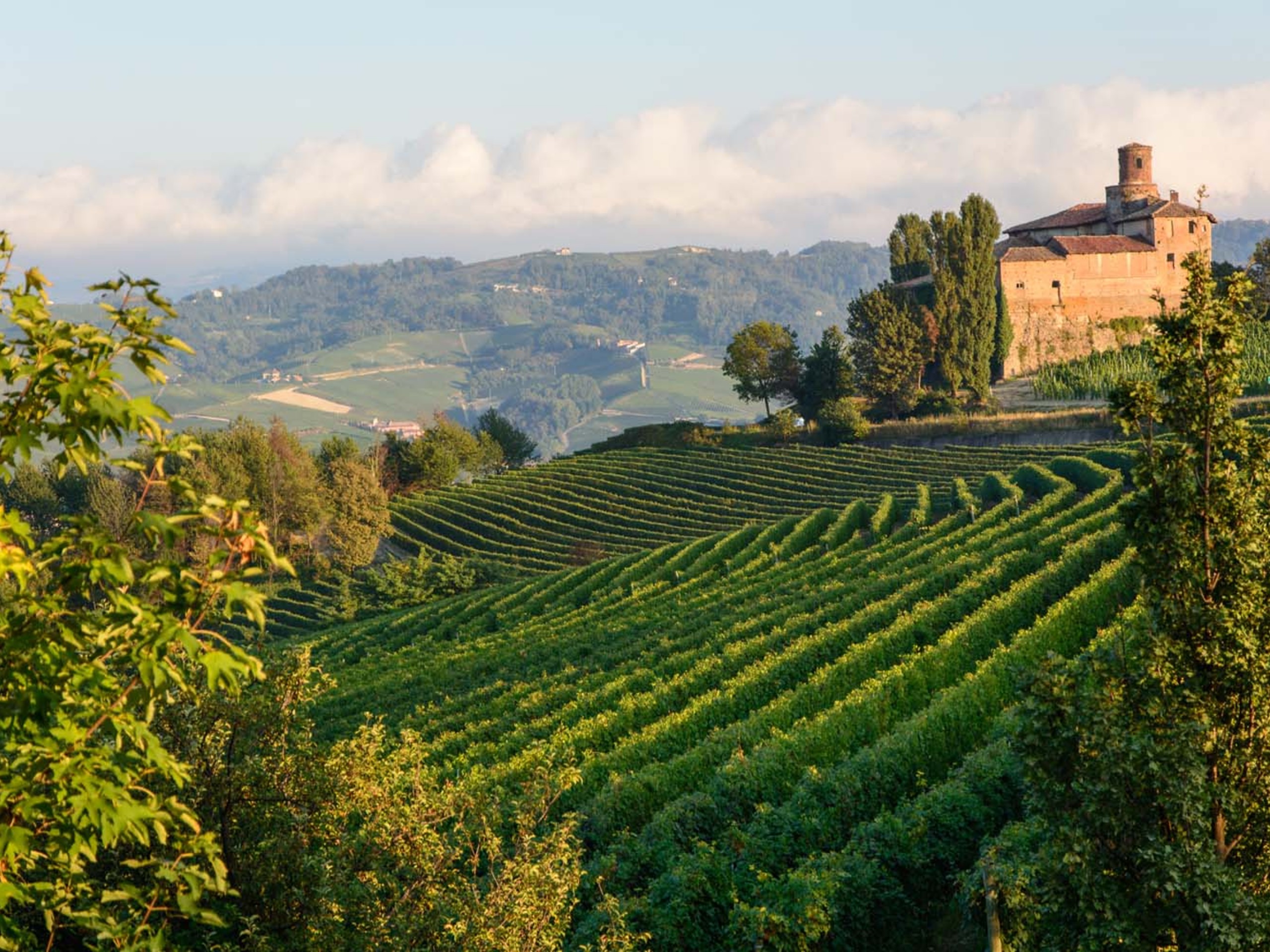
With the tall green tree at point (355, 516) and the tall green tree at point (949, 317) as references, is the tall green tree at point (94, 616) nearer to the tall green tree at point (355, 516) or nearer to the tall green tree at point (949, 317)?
the tall green tree at point (355, 516)

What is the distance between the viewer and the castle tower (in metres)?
96.4

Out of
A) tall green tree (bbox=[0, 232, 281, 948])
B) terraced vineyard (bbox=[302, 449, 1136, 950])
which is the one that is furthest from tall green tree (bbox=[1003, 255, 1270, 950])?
tall green tree (bbox=[0, 232, 281, 948])

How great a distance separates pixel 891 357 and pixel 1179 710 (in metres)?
75.7

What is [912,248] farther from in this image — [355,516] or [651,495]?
[355,516]

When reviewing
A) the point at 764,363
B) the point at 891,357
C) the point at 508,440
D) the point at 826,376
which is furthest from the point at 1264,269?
the point at 508,440

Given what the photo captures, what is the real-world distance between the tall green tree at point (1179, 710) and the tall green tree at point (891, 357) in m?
74.5

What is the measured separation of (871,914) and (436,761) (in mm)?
11660


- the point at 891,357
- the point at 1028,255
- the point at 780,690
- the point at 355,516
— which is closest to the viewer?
the point at 780,690

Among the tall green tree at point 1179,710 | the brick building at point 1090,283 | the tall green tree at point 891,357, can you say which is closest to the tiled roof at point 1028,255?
the brick building at point 1090,283

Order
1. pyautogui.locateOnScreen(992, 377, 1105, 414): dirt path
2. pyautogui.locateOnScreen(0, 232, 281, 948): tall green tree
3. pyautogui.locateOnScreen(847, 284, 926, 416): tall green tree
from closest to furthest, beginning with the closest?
pyautogui.locateOnScreen(0, 232, 281, 948): tall green tree < pyautogui.locateOnScreen(992, 377, 1105, 414): dirt path < pyautogui.locateOnScreen(847, 284, 926, 416): tall green tree

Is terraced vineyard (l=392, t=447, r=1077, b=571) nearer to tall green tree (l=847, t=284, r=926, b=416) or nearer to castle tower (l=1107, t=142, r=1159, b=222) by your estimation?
tall green tree (l=847, t=284, r=926, b=416)

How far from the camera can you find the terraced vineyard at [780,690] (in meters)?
15.6

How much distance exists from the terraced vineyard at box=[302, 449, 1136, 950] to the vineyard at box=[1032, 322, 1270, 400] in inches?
1060

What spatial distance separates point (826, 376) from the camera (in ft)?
291
